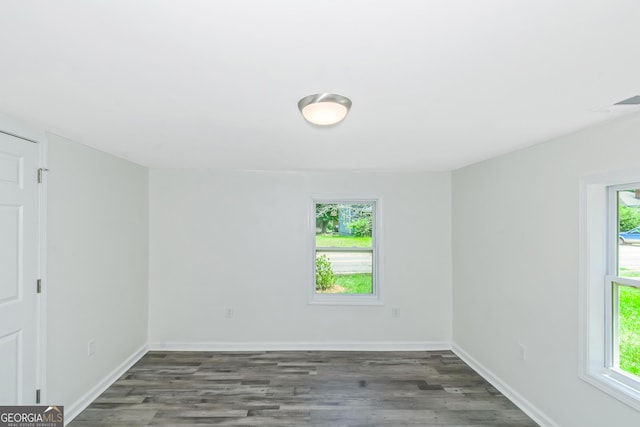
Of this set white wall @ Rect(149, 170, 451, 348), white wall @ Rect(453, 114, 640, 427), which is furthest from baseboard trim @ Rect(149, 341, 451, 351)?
white wall @ Rect(453, 114, 640, 427)

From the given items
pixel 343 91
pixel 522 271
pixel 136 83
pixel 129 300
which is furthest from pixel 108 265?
pixel 522 271

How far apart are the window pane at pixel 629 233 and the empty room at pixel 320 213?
0.02m

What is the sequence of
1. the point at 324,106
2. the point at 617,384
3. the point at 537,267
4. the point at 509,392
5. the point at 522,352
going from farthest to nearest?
1. the point at 509,392
2. the point at 522,352
3. the point at 537,267
4. the point at 617,384
5. the point at 324,106

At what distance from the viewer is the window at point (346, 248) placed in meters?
4.60

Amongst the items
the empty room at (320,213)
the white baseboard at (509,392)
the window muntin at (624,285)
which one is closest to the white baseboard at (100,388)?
the empty room at (320,213)

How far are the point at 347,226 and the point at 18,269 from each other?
3.40 m

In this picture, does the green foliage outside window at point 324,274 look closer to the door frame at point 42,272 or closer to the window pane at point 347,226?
the window pane at point 347,226

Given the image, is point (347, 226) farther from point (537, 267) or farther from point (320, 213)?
point (537, 267)

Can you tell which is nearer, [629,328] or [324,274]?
→ [629,328]

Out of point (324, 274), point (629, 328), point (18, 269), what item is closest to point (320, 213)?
point (324, 274)

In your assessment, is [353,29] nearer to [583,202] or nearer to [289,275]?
[583,202]

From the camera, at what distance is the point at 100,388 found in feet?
10.5

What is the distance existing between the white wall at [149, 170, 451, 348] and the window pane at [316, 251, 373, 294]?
249 mm

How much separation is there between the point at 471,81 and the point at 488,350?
3.10 metres
